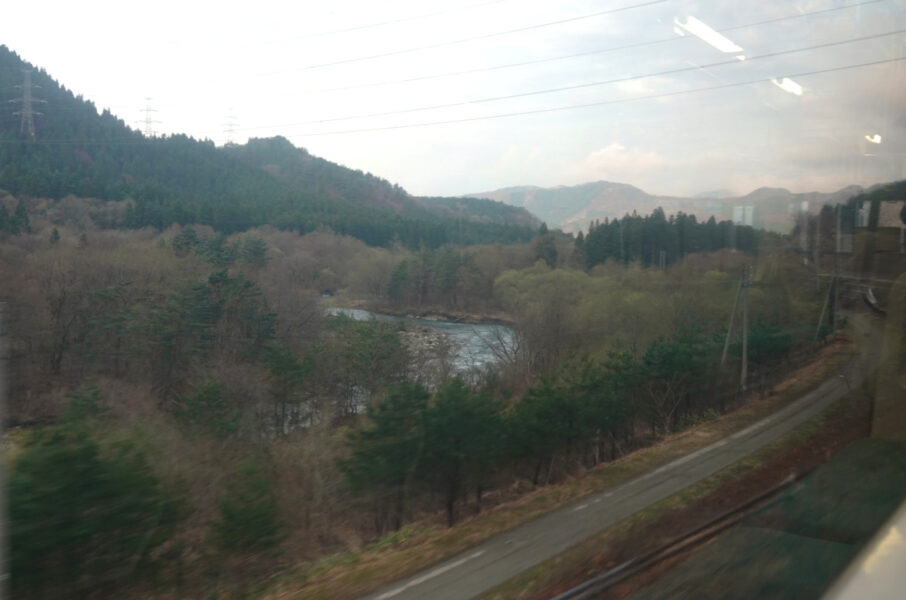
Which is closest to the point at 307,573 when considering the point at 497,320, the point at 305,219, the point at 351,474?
the point at 351,474

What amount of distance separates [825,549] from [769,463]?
9.73 feet

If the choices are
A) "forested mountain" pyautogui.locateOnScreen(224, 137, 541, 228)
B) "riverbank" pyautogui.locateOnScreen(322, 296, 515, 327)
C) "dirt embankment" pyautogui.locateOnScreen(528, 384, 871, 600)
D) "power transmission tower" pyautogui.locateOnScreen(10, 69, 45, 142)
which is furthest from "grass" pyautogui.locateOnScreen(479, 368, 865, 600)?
"power transmission tower" pyautogui.locateOnScreen(10, 69, 45, 142)

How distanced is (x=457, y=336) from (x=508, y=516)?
3950 mm

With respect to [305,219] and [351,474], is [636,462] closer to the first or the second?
[351,474]

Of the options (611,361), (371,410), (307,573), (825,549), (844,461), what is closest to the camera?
(825,549)

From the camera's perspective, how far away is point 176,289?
7.00 meters

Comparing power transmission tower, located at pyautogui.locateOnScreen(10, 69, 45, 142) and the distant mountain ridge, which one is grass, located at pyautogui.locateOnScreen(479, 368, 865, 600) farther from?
power transmission tower, located at pyautogui.locateOnScreen(10, 69, 45, 142)

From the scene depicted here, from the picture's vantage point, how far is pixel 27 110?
702 centimetres

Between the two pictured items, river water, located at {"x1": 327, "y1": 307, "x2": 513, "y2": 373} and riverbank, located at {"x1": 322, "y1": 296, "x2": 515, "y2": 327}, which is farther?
riverbank, located at {"x1": 322, "y1": 296, "x2": 515, "y2": 327}

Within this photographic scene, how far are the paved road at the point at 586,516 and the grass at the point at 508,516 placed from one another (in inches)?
5.9

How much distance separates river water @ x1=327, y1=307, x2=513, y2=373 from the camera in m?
8.67

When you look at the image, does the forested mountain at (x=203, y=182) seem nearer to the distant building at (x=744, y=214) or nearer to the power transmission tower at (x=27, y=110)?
the power transmission tower at (x=27, y=110)

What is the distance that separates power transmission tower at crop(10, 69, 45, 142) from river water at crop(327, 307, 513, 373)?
13.8 feet

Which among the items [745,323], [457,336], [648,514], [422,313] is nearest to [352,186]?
[422,313]
